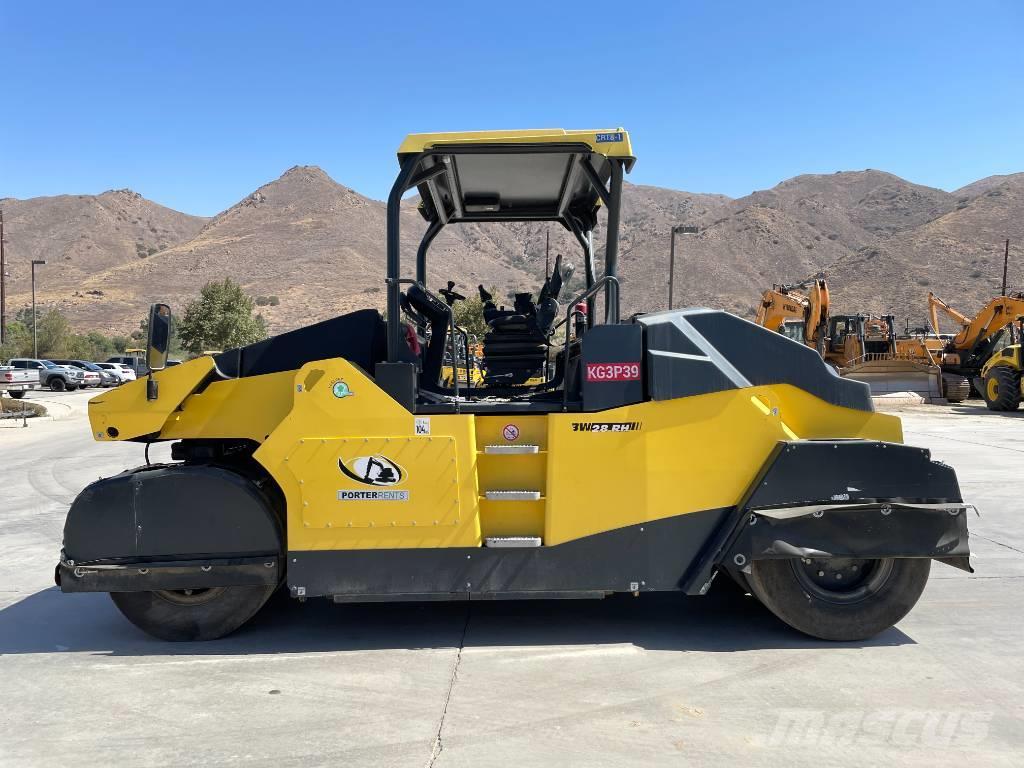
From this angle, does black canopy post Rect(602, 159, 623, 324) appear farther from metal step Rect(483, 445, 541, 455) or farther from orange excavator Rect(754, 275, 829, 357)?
orange excavator Rect(754, 275, 829, 357)

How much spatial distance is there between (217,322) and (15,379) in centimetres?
1343

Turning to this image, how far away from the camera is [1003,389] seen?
23.3 meters

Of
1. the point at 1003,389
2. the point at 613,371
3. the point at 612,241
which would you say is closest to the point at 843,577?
the point at 613,371

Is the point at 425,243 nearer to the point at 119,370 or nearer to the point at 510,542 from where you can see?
the point at 510,542

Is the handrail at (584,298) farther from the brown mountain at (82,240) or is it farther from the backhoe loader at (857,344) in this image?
the brown mountain at (82,240)

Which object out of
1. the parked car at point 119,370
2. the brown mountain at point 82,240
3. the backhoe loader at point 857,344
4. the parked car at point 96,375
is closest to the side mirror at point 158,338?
the backhoe loader at point 857,344

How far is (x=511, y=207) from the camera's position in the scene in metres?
5.81

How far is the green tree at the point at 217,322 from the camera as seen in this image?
4228cm

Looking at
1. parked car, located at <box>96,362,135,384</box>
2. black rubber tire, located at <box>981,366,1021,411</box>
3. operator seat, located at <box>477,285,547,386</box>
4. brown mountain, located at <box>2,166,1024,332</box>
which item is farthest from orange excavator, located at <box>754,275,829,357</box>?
parked car, located at <box>96,362,135,384</box>

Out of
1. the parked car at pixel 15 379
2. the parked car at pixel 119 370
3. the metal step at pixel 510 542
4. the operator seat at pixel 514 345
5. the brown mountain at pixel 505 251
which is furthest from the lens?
the brown mountain at pixel 505 251

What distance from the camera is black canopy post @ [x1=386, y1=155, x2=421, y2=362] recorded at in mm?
4449

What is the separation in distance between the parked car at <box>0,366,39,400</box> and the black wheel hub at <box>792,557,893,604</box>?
3175cm

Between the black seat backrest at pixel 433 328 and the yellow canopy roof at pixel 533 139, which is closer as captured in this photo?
the yellow canopy roof at pixel 533 139

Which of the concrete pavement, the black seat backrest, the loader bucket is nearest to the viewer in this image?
the concrete pavement
